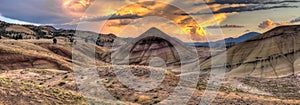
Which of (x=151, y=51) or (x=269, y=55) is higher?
(x=269, y=55)

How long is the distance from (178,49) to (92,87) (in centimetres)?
15178

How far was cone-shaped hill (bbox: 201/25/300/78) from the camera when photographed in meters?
102

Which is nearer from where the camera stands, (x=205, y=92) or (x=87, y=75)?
(x=205, y=92)

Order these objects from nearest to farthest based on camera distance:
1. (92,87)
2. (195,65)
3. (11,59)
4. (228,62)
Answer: (92,87) < (11,59) < (228,62) < (195,65)

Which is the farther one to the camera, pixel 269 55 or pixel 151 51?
pixel 151 51

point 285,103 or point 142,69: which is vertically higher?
point 142,69

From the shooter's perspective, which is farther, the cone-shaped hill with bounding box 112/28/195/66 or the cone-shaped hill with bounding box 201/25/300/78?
the cone-shaped hill with bounding box 112/28/195/66

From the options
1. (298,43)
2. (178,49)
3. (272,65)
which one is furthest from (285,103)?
(178,49)

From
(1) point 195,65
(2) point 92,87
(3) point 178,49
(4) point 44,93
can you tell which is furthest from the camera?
(3) point 178,49

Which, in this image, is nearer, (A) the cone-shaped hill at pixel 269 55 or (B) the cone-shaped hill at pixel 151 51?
(A) the cone-shaped hill at pixel 269 55

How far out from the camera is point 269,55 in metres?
112

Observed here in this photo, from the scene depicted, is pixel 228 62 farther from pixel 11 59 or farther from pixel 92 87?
pixel 92 87

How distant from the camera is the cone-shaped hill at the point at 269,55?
102 metres

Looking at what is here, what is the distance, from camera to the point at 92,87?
2919cm
